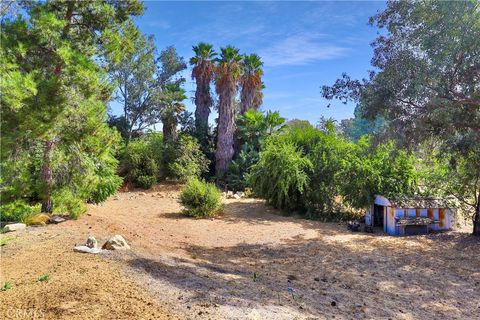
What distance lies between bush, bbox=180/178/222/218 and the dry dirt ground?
4.00ft

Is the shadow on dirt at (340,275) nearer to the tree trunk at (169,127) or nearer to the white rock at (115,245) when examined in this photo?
the white rock at (115,245)

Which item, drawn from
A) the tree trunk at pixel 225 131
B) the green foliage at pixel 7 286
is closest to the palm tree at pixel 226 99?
the tree trunk at pixel 225 131

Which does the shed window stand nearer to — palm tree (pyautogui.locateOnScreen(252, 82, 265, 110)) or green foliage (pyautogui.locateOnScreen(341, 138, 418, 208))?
green foliage (pyautogui.locateOnScreen(341, 138, 418, 208))

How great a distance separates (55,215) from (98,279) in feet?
15.9

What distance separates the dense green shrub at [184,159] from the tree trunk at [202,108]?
1.83 meters

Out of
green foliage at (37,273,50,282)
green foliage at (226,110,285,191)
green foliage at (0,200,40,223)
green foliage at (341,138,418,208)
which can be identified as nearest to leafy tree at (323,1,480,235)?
green foliage at (341,138,418,208)

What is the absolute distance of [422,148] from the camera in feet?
31.7


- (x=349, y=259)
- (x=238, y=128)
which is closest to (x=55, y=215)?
(x=349, y=259)

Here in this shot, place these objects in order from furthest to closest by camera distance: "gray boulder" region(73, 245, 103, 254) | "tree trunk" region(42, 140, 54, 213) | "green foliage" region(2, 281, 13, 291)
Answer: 1. "tree trunk" region(42, 140, 54, 213)
2. "gray boulder" region(73, 245, 103, 254)
3. "green foliage" region(2, 281, 13, 291)

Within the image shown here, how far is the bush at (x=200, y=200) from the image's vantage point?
11.6 metres

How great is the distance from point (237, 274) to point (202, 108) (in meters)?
19.0

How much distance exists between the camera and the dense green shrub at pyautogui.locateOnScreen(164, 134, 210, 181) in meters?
19.7

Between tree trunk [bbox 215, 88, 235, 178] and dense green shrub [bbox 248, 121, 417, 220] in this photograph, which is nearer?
dense green shrub [bbox 248, 121, 417, 220]

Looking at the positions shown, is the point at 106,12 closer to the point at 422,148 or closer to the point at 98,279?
the point at 98,279
